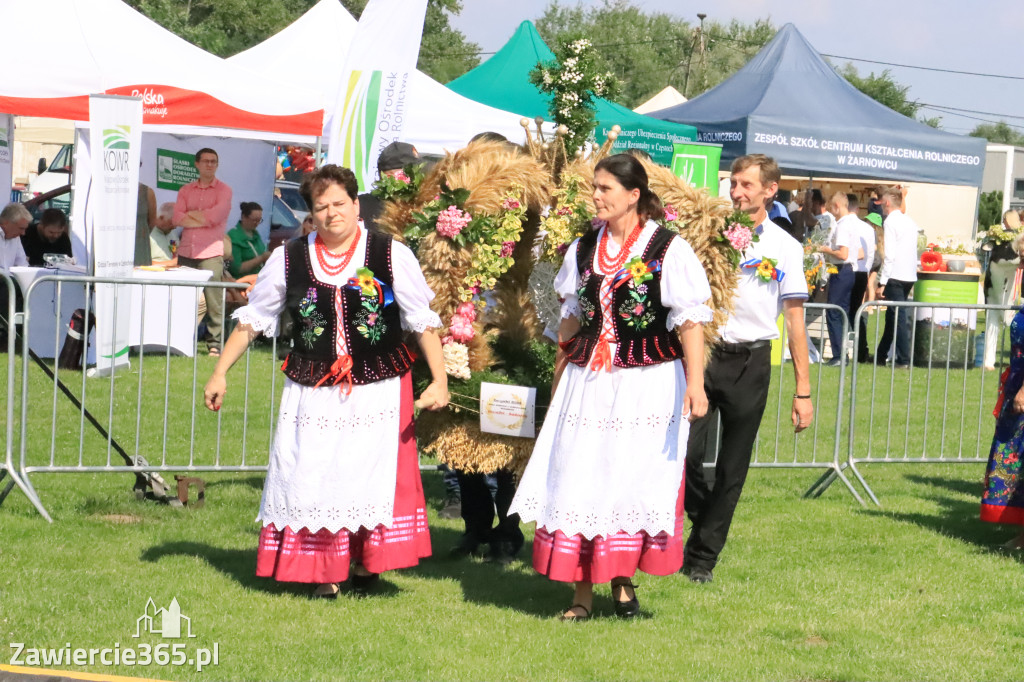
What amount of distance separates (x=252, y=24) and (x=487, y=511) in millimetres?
46572

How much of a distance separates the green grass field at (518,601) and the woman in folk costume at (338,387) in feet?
0.95

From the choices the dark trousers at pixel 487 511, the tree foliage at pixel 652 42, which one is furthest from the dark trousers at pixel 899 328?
the tree foliage at pixel 652 42

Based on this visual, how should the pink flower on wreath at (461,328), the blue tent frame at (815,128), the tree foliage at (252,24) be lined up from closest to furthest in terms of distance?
1. the pink flower on wreath at (461,328)
2. the blue tent frame at (815,128)
3. the tree foliage at (252,24)

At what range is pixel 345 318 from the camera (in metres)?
5.46

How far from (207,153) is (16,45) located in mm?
2894

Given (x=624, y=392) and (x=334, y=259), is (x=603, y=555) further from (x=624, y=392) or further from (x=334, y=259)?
(x=334, y=259)

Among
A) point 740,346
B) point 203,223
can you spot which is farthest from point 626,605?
point 203,223

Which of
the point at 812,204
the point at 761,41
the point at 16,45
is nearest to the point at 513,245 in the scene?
the point at 16,45

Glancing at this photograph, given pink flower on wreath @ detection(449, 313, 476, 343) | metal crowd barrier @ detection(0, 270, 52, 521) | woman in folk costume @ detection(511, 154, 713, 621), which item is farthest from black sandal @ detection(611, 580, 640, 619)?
metal crowd barrier @ detection(0, 270, 52, 521)

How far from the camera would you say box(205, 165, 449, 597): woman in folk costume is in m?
5.43

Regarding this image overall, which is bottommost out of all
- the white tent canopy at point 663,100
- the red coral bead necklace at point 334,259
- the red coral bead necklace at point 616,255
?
the red coral bead necklace at point 334,259

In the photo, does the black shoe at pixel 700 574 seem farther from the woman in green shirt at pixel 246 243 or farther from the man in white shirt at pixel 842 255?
the woman in green shirt at pixel 246 243

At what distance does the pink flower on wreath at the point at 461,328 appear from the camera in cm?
593

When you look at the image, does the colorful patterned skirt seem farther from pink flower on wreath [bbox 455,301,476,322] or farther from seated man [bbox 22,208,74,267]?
seated man [bbox 22,208,74,267]
